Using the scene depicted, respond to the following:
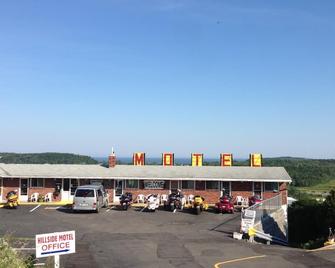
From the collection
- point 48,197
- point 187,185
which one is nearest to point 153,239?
point 187,185

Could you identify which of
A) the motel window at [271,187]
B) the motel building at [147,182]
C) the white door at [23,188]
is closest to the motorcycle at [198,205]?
the motel building at [147,182]

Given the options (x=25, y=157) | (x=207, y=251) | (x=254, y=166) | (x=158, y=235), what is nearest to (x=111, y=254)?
(x=207, y=251)

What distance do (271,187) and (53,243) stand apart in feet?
91.7

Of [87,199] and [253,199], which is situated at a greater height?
[87,199]

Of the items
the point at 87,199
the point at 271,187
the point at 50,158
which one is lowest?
the point at 87,199

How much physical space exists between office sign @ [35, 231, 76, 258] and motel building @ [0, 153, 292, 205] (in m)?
25.6

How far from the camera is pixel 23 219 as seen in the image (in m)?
28.5

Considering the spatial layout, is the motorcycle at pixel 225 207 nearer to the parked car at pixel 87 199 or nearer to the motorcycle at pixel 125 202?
the motorcycle at pixel 125 202

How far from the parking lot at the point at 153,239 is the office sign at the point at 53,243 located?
5284 millimetres

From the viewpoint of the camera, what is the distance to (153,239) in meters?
22.2

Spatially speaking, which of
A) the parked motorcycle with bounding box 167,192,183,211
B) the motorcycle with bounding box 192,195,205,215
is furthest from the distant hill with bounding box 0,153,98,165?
the motorcycle with bounding box 192,195,205,215

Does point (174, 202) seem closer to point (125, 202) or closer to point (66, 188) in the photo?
point (125, 202)

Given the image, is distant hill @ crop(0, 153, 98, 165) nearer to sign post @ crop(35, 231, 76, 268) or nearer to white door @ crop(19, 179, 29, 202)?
white door @ crop(19, 179, 29, 202)

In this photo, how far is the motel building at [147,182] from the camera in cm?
3716
